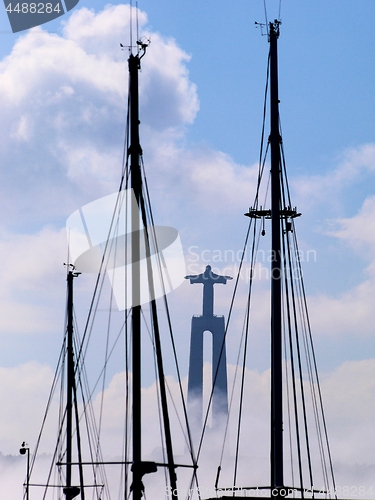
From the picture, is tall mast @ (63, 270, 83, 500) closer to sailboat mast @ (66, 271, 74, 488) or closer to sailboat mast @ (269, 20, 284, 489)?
sailboat mast @ (66, 271, 74, 488)

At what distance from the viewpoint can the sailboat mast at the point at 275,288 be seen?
27734 millimetres

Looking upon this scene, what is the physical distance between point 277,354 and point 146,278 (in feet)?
14.7

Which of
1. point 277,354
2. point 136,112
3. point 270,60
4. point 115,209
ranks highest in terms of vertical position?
point 270,60

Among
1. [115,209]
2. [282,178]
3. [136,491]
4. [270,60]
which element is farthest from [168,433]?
[270,60]

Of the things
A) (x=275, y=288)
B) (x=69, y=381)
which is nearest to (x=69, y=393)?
(x=69, y=381)

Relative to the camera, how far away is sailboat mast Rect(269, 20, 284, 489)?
27734mm

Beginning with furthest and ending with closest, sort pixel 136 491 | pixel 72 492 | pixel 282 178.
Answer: pixel 72 492 → pixel 282 178 → pixel 136 491

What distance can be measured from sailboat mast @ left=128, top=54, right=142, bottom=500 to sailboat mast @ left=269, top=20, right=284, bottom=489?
4.38 meters

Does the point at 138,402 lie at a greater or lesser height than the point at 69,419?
lesser

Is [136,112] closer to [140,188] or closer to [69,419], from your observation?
[140,188]

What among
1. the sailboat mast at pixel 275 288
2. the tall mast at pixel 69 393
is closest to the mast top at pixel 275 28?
the sailboat mast at pixel 275 288

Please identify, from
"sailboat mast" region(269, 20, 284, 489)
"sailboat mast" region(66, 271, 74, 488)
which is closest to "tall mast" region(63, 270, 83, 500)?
"sailboat mast" region(66, 271, 74, 488)

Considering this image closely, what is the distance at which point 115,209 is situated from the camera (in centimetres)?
2927

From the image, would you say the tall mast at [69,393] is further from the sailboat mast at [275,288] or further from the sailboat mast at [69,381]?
the sailboat mast at [275,288]
